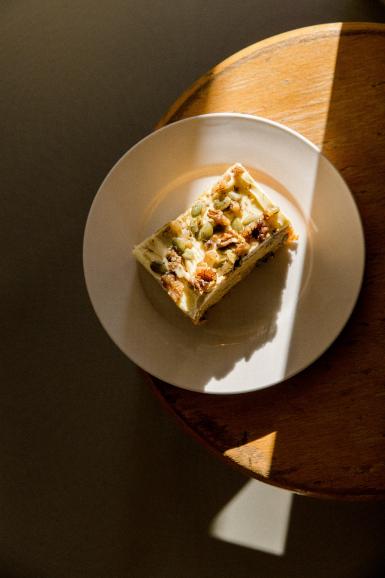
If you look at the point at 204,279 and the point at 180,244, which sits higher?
the point at 180,244

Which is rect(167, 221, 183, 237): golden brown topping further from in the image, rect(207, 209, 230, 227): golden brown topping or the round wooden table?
→ the round wooden table

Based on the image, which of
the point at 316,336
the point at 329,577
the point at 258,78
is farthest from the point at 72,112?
the point at 329,577

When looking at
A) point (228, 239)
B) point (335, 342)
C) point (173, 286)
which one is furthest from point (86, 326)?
point (335, 342)

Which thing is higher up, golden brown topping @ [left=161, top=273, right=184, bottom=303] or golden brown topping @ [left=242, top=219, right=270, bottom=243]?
golden brown topping @ [left=242, top=219, right=270, bottom=243]

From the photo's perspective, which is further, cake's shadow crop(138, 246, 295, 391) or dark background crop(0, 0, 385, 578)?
dark background crop(0, 0, 385, 578)

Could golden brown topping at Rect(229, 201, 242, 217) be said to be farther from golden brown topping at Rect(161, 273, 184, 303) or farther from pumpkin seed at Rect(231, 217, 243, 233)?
golden brown topping at Rect(161, 273, 184, 303)

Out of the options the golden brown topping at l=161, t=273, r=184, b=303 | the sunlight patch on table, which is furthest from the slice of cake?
the sunlight patch on table

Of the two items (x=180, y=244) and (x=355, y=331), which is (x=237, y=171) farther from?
(x=355, y=331)

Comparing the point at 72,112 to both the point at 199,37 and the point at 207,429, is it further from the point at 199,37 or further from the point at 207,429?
the point at 207,429
